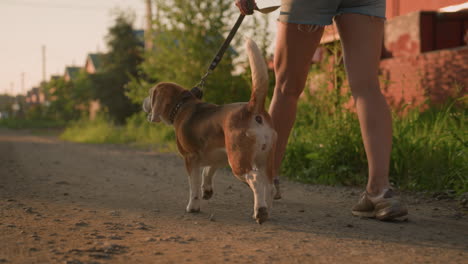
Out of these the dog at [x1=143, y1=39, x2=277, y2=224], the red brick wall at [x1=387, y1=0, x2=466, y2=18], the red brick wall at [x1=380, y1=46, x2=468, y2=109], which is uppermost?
the red brick wall at [x1=387, y1=0, x2=466, y2=18]

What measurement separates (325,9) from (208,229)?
4.96 feet

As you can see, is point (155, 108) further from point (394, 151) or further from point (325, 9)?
point (394, 151)

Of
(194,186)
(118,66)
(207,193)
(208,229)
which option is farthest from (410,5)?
(118,66)

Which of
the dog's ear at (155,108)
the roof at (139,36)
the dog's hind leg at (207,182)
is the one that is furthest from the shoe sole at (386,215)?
the roof at (139,36)

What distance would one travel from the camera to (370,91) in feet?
9.08

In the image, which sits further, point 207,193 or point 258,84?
point 207,193

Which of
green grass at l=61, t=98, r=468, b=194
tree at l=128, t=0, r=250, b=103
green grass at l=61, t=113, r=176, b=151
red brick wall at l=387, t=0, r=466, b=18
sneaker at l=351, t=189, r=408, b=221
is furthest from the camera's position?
green grass at l=61, t=113, r=176, b=151

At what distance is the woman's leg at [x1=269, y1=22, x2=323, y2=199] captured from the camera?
2846mm

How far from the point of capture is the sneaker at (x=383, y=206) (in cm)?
263

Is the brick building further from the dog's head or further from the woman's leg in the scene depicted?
the dog's head

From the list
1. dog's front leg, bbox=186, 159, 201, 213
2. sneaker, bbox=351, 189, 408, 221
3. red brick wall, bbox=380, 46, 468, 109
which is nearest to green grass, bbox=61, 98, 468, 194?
sneaker, bbox=351, 189, 408, 221

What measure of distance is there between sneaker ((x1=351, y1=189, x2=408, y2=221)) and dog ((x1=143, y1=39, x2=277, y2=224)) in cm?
60

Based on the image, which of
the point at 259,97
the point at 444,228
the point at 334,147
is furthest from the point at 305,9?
the point at 334,147

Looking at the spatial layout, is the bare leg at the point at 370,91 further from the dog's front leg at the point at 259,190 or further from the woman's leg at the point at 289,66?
the dog's front leg at the point at 259,190
